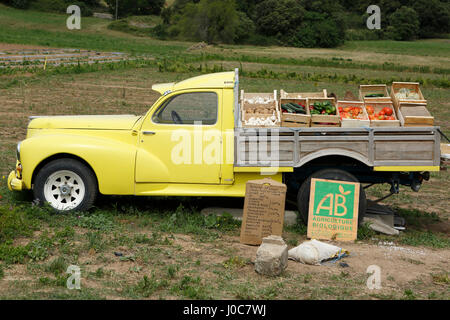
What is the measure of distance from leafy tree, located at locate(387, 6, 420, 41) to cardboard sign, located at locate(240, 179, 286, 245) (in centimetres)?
8129

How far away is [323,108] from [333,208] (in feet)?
5.01

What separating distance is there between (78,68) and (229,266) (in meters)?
24.1

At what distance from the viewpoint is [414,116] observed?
8641 mm

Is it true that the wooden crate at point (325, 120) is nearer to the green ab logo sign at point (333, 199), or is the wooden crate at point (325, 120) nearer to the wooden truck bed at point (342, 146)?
the wooden truck bed at point (342, 146)

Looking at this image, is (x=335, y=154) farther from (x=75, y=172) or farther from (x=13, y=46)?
(x=13, y=46)

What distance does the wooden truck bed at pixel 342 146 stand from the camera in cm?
850

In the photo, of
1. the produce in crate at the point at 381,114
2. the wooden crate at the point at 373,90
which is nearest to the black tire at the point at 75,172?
the produce in crate at the point at 381,114

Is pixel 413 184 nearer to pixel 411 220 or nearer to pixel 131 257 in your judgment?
pixel 411 220

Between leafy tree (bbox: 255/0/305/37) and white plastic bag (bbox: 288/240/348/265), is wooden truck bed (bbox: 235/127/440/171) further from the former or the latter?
leafy tree (bbox: 255/0/305/37)

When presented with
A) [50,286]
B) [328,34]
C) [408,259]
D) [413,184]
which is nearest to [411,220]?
[413,184]

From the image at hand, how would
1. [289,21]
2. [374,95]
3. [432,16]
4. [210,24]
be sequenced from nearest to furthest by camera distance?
[374,95]
[210,24]
[289,21]
[432,16]

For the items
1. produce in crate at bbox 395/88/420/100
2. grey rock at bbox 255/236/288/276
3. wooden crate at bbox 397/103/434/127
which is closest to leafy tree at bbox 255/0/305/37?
produce in crate at bbox 395/88/420/100

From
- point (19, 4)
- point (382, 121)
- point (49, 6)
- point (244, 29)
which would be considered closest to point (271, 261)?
point (382, 121)

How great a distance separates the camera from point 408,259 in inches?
301
